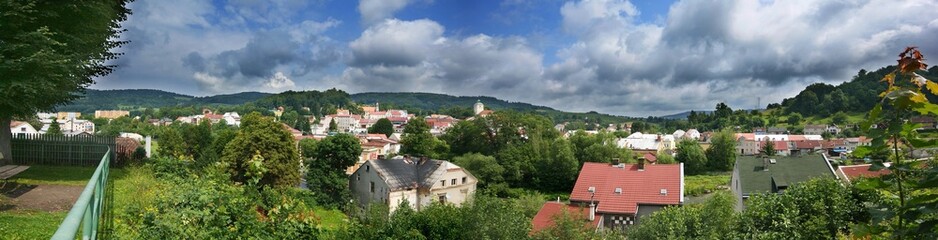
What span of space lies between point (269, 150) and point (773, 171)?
26.0 meters

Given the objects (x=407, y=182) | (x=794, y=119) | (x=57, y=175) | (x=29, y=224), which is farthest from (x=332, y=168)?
(x=794, y=119)

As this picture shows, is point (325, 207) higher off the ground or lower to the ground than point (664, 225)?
lower

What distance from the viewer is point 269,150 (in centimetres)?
3008

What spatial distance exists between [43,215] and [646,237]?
50.4 feet

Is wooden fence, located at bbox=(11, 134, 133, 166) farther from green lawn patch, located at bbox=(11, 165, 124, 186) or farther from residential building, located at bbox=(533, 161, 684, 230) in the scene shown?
residential building, located at bbox=(533, 161, 684, 230)

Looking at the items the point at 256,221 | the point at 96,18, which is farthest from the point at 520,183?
the point at 256,221

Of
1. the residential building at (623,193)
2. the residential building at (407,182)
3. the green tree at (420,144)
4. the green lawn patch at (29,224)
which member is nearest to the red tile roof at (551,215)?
the residential building at (623,193)

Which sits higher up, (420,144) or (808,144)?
(420,144)

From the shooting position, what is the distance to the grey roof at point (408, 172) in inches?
1357

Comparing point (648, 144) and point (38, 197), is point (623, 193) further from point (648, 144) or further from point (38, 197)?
point (648, 144)

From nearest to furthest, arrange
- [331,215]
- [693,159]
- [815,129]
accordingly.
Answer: [331,215], [693,159], [815,129]

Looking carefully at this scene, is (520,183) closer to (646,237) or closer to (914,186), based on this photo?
(646,237)

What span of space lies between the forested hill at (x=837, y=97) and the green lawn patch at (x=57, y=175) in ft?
459

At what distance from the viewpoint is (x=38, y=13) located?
10.5m
